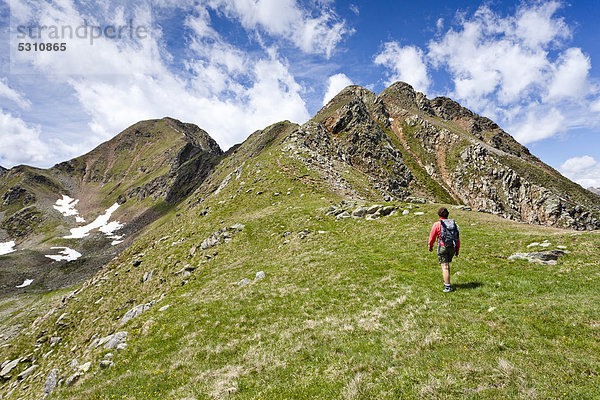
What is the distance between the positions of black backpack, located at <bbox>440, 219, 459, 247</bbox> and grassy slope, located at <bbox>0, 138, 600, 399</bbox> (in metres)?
2.63

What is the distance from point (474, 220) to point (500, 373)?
76.8 feet

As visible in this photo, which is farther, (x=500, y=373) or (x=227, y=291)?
(x=227, y=291)

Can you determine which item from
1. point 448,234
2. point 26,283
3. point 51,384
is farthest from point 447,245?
point 26,283

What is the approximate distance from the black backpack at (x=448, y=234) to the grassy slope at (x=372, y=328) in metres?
2.63

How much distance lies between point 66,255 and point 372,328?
563 ft

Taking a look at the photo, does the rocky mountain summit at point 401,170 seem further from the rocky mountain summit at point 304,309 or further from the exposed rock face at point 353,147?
the rocky mountain summit at point 304,309

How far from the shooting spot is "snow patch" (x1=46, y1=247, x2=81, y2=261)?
119750 mm

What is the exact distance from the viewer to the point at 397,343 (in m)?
9.77

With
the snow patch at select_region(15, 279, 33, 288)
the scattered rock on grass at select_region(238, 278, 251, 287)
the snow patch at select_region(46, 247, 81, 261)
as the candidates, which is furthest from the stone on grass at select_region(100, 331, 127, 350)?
the snow patch at select_region(46, 247, 81, 261)

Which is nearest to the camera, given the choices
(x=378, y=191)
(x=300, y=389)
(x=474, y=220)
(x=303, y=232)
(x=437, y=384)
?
(x=437, y=384)

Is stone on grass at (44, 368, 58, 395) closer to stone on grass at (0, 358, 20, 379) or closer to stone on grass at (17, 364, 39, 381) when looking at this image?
stone on grass at (17, 364, 39, 381)

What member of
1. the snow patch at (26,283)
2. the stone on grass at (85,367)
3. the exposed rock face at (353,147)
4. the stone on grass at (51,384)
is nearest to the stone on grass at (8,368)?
the stone on grass at (51,384)

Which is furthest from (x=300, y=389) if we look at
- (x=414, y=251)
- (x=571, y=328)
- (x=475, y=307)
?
(x=414, y=251)

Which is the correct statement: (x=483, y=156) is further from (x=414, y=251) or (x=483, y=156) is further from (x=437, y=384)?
(x=437, y=384)
